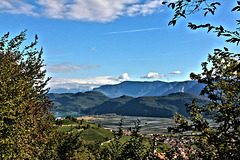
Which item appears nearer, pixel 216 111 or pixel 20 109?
pixel 216 111

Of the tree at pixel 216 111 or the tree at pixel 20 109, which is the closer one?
the tree at pixel 216 111

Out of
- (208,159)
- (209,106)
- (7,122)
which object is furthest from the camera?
(7,122)

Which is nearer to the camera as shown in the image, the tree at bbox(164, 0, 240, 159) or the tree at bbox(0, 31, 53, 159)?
the tree at bbox(164, 0, 240, 159)

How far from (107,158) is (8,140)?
5.12 meters

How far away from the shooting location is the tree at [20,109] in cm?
1169

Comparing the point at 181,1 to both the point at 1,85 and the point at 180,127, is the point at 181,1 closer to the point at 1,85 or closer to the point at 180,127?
the point at 180,127

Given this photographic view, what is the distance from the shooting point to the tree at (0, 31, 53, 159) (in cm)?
1169

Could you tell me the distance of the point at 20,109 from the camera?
42.4ft

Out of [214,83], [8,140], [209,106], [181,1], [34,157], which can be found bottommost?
[34,157]

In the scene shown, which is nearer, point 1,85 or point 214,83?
point 214,83

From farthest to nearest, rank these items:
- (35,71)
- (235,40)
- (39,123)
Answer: (35,71), (39,123), (235,40)

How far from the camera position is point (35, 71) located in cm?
1692

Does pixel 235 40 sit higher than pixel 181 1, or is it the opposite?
pixel 181 1

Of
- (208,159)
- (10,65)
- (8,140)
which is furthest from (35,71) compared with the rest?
(208,159)
